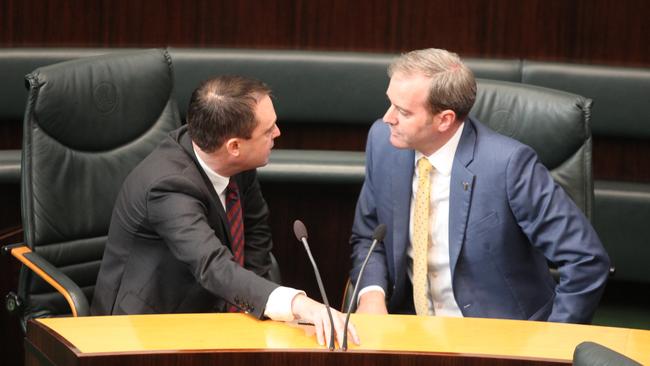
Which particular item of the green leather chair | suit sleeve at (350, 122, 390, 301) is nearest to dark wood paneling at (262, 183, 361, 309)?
suit sleeve at (350, 122, 390, 301)

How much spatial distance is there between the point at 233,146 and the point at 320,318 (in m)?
0.59

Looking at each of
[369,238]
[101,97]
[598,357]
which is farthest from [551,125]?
[598,357]

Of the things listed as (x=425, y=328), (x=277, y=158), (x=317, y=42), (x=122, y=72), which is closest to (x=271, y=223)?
(x=277, y=158)

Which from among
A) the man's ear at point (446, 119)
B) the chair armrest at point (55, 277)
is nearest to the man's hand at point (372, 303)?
the man's ear at point (446, 119)

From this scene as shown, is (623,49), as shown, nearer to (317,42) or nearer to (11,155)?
(317,42)

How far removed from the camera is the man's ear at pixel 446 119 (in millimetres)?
2543

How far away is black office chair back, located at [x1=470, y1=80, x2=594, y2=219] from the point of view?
2.69m

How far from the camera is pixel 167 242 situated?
2365 mm

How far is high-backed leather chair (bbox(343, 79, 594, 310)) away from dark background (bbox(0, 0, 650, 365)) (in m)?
1.05

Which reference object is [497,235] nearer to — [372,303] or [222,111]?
[372,303]

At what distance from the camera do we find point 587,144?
8.87 ft

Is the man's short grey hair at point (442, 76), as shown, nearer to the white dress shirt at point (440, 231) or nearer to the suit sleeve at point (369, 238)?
the white dress shirt at point (440, 231)

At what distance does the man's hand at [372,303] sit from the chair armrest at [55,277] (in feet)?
2.17

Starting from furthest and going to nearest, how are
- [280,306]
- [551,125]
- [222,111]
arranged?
1. [551,125]
2. [222,111]
3. [280,306]
